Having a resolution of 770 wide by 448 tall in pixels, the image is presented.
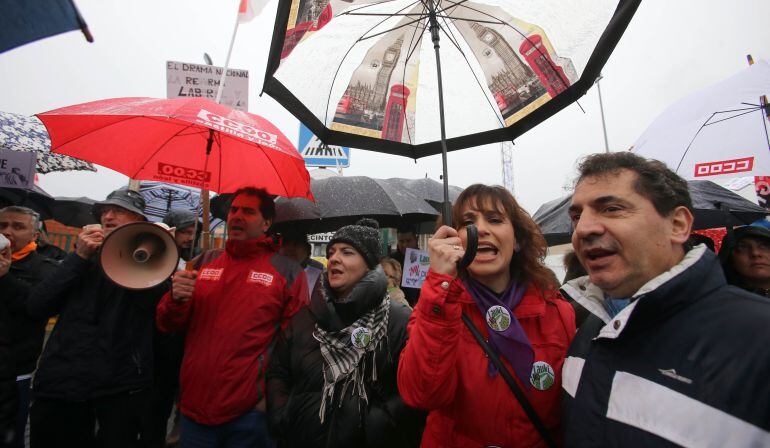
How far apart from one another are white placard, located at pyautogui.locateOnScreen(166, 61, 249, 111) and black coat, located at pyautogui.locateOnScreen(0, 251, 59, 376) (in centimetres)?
186

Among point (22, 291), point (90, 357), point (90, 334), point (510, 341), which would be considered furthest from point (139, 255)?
point (510, 341)

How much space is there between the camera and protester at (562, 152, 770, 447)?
0.89 metres

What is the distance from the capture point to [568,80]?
205 centimetres

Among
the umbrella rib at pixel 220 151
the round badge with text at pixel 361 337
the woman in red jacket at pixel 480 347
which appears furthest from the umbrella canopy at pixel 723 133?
the umbrella rib at pixel 220 151

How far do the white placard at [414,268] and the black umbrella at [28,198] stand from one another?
3.49 metres

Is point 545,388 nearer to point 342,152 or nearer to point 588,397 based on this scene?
point 588,397

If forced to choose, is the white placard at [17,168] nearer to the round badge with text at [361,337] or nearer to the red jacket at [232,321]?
the red jacket at [232,321]

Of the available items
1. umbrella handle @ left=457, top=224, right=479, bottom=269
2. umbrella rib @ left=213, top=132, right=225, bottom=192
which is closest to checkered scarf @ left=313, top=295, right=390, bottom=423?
umbrella handle @ left=457, top=224, right=479, bottom=269

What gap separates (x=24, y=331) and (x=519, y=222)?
3580 mm

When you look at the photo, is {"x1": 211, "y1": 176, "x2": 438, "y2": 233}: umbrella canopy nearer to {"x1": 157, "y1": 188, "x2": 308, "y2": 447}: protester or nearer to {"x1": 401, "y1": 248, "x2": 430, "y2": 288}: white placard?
{"x1": 401, "y1": 248, "x2": 430, "y2": 288}: white placard

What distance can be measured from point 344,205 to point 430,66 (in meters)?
1.75

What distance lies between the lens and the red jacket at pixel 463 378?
1352 millimetres

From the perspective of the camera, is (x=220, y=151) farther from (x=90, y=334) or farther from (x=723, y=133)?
(x=723, y=133)

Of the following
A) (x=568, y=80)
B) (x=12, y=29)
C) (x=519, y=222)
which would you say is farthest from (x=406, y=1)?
(x=12, y=29)
